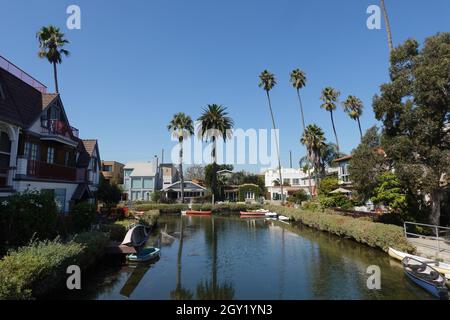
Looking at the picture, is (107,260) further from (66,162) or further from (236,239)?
(236,239)

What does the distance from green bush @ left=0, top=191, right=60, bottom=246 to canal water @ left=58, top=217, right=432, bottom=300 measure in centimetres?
388

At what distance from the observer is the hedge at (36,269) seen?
9516 millimetres

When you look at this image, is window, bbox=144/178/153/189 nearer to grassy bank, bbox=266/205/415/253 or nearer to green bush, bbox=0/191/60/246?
grassy bank, bbox=266/205/415/253

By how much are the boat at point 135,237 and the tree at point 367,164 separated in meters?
19.0

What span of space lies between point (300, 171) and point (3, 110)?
73.9 m

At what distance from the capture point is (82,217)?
21.9 metres

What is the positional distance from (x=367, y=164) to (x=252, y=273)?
1432 cm

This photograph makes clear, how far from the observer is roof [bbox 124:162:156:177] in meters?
72.1

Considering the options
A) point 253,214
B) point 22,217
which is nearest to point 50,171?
point 22,217

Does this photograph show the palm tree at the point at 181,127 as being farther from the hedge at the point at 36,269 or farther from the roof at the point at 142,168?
the hedge at the point at 36,269

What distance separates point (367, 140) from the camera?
89.0 feet

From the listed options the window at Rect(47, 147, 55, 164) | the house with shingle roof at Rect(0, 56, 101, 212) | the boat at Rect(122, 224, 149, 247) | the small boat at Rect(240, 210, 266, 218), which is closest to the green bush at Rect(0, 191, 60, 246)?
the house with shingle roof at Rect(0, 56, 101, 212)

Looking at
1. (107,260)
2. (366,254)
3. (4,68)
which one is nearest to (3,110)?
(4,68)

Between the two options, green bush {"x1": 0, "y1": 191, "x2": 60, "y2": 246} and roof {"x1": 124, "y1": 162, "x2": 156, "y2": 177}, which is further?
roof {"x1": 124, "y1": 162, "x2": 156, "y2": 177}
